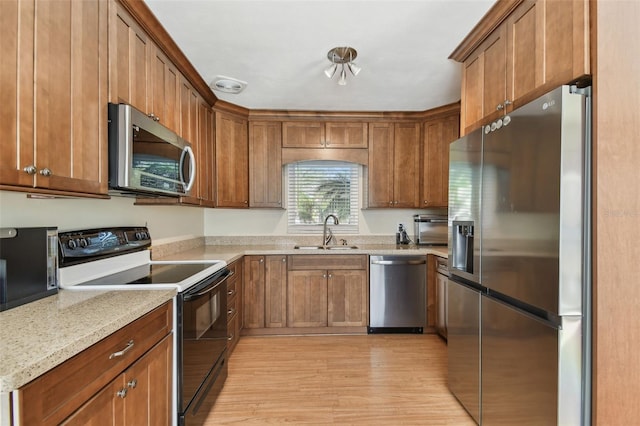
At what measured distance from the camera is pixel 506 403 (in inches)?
60.6

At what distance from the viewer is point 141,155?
64.2 inches

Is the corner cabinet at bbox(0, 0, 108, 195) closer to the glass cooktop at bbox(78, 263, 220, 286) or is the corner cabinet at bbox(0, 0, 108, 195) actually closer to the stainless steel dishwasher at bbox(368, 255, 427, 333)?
the glass cooktop at bbox(78, 263, 220, 286)

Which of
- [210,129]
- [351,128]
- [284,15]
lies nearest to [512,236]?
[284,15]

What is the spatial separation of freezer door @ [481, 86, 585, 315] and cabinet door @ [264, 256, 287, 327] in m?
2.06

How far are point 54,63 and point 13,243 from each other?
0.75 meters

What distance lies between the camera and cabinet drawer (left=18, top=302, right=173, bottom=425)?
0.77 m

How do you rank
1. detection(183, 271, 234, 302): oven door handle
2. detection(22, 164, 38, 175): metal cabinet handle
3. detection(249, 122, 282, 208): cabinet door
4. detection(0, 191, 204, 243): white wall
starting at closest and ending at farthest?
detection(22, 164, 38, 175): metal cabinet handle
detection(0, 191, 204, 243): white wall
detection(183, 271, 234, 302): oven door handle
detection(249, 122, 282, 208): cabinet door

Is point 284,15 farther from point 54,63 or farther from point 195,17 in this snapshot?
point 54,63

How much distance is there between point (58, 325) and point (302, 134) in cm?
283

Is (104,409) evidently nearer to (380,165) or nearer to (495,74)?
(495,74)

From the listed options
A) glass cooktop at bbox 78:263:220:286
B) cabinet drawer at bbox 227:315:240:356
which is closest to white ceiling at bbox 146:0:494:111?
glass cooktop at bbox 78:263:220:286

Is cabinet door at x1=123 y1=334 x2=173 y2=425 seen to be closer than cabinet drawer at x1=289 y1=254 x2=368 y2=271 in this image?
Yes

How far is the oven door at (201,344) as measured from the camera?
1.56 metres

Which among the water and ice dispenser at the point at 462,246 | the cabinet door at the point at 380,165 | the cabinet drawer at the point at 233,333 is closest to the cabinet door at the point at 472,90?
the water and ice dispenser at the point at 462,246
